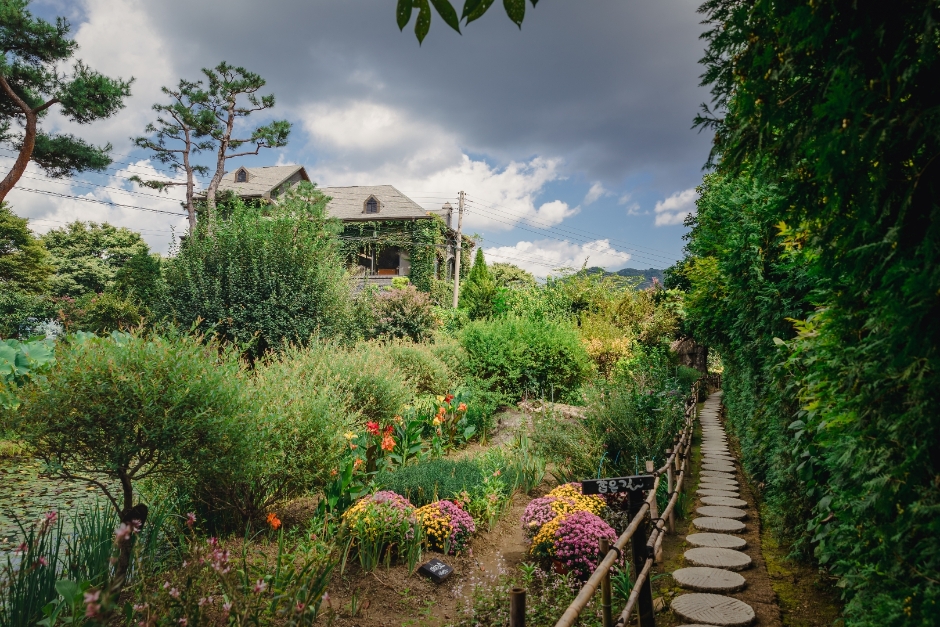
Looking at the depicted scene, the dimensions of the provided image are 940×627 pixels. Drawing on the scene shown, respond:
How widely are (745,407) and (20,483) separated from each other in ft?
29.1

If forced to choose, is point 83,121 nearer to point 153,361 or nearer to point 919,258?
point 153,361

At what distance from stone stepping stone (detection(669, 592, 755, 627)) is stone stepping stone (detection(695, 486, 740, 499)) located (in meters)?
2.45

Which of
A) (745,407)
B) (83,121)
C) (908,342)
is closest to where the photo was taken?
(908,342)

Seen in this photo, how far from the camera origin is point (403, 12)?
1.31 meters

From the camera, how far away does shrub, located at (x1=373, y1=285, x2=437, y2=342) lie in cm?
1689

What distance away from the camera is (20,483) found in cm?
704

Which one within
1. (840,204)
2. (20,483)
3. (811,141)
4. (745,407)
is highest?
(811,141)

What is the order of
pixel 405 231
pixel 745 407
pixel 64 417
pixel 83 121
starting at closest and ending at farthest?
pixel 64 417 < pixel 745 407 < pixel 83 121 < pixel 405 231

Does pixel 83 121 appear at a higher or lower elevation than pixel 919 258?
higher

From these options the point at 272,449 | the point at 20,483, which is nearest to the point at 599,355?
the point at 272,449

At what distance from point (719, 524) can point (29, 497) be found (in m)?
7.42

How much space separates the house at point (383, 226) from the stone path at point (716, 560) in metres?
21.9

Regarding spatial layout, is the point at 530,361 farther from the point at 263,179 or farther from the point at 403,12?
the point at 263,179

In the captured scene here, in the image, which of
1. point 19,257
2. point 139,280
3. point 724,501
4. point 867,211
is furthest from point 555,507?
point 19,257
